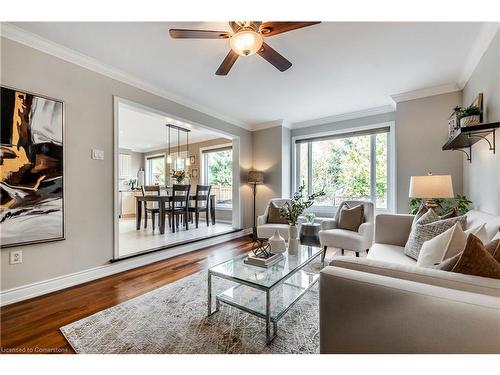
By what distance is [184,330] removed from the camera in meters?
1.67

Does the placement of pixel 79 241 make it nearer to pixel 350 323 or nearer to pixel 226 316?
pixel 226 316

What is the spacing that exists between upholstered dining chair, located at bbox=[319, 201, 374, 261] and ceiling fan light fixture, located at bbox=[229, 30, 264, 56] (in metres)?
2.38

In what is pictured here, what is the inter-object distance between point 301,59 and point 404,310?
2527 millimetres

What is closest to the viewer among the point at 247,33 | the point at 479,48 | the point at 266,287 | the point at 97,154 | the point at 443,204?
the point at 266,287

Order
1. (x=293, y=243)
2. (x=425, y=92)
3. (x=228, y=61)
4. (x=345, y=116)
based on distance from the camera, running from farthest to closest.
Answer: (x=345, y=116) < (x=425, y=92) < (x=293, y=243) < (x=228, y=61)

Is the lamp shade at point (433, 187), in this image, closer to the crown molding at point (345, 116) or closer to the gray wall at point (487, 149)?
the gray wall at point (487, 149)

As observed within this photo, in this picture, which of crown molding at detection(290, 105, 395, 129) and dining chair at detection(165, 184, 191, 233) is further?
dining chair at detection(165, 184, 191, 233)

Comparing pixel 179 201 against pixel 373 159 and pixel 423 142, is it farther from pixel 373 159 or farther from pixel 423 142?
pixel 423 142

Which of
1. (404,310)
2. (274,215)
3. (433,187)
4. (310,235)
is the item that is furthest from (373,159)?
(404,310)

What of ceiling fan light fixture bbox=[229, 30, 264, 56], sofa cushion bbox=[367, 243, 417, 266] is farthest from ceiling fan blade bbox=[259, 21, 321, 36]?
sofa cushion bbox=[367, 243, 417, 266]

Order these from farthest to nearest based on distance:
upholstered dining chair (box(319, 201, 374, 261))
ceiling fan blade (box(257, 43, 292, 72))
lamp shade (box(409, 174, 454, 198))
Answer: upholstered dining chair (box(319, 201, 374, 261)) → lamp shade (box(409, 174, 454, 198)) → ceiling fan blade (box(257, 43, 292, 72))

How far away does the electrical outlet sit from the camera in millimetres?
2072

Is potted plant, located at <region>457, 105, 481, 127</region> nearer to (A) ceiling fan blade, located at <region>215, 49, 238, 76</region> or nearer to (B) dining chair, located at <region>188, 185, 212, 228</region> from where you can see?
(A) ceiling fan blade, located at <region>215, 49, 238, 76</region>

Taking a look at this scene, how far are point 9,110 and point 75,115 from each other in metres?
0.52
